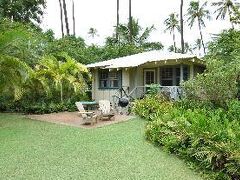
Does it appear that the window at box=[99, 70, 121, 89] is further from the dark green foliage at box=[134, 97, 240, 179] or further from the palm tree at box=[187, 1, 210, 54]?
the palm tree at box=[187, 1, 210, 54]

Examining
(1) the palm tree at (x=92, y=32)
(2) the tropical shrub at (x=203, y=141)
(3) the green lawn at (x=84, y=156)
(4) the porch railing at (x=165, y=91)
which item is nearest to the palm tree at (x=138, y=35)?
(4) the porch railing at (x=165, y=91)

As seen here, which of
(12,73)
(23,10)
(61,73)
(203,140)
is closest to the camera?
(203,140)

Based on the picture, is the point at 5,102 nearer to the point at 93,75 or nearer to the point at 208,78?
the point at 93,75

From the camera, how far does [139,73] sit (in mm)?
22031

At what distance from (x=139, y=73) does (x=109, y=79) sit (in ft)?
7.02

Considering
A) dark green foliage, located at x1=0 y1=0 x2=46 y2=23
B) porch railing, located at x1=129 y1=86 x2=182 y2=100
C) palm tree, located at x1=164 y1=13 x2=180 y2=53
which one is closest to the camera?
porch railing, located at x1=129 y1=86 x2=182 y2=100

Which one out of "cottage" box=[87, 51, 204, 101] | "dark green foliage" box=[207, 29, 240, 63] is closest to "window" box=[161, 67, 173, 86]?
"cottage" box=[87, 51, 204, 101]

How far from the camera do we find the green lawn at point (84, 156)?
7690 millimetres

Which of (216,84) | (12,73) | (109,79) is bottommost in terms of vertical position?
(216,84)

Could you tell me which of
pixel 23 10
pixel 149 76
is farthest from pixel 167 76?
pixel 23 10

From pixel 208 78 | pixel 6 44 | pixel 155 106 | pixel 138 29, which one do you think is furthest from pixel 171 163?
pixel 138 29

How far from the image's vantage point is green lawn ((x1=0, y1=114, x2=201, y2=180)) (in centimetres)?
769

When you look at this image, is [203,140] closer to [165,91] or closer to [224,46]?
[165,91]

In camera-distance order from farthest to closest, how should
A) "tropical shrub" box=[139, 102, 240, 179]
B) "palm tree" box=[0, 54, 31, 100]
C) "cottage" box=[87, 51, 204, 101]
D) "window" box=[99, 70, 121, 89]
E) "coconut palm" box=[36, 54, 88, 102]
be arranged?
"window" box=[99, 70, 121, 89] < "cottage" box=[87, 51, 204, 101] < "coconut palm" box=[36, 54, 88, 102] < "palm tree" box=[0, 54, 31, 100] < "tropical shrub" box=[139, 102, 240, 179]
